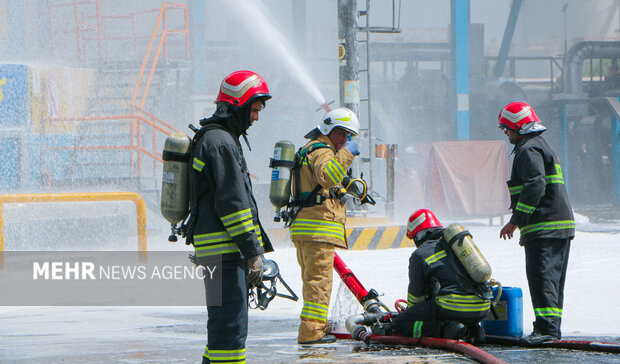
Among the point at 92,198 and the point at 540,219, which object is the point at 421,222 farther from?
the point at 92,198

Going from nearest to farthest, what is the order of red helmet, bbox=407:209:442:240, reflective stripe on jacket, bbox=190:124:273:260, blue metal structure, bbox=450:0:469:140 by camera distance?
reflective stripe on jacket, bbox=190:124:273:260, red helmet, bbox=407:209:442:240, blue metal structure, bbox=450:0:469:140

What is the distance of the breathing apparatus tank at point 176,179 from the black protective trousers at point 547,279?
268 centimetres

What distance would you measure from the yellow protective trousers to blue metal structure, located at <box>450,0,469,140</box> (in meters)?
17.1

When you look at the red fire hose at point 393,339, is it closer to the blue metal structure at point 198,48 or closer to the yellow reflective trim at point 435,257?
the yellow reflective trim at point 435,257

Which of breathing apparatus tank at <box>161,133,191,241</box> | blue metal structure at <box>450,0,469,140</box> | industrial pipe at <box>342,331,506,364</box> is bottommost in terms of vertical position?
industrial pipe at <box>342,331,506,364</box>

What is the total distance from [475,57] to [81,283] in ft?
79.8

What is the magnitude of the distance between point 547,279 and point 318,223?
5.22 feet

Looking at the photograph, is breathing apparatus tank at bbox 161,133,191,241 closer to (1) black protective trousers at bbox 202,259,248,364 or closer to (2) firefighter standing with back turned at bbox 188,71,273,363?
(2) firefighter standing with back turned at bbox 188,71,273,363

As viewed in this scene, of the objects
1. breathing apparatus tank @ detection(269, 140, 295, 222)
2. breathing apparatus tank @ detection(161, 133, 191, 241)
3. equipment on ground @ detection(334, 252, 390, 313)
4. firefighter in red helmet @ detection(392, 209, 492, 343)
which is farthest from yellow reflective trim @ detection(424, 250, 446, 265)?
breathing apparatus tank @ detection(161, 133, 191, 241)

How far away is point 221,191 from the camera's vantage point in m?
3.54

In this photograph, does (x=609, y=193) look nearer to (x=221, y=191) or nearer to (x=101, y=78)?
(x=101, y=78)

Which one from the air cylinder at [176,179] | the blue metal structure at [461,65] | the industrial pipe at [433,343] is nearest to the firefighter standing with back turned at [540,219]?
the industrial pipe at [433,343]

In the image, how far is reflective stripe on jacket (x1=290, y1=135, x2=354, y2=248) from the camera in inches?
205

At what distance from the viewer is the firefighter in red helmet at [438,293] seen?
16.3 feet
